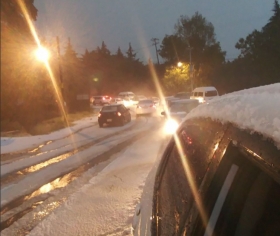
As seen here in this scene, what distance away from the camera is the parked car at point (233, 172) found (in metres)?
1.25

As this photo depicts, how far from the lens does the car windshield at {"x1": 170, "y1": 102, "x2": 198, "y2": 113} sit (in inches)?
625

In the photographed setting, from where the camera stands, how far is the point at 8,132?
77.4 feet

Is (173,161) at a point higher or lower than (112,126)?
higher

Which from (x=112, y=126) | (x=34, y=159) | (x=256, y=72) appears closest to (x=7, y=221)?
(x=256, y=72)

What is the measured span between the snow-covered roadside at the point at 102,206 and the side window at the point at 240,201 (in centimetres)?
375

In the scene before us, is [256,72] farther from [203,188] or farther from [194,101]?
[194,101]

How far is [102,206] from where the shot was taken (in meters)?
6.70

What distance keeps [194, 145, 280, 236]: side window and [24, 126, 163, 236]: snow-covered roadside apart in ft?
12.3

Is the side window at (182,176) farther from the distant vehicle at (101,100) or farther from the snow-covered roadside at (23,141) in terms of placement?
the distant vehicle at (101,100)

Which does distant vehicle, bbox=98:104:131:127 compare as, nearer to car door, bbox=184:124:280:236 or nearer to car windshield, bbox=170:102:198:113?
car windshield, bbox=170:102:198:113

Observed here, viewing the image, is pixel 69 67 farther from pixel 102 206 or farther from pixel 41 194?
pixel 102 206

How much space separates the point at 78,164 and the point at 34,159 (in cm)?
241

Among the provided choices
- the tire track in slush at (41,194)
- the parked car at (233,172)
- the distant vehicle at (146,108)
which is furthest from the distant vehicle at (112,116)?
the parked car at (233,172)

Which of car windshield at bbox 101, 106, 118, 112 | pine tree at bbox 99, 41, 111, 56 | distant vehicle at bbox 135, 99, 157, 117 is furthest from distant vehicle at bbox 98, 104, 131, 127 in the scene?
pine tree at bbox 99, 41, 111, 56
